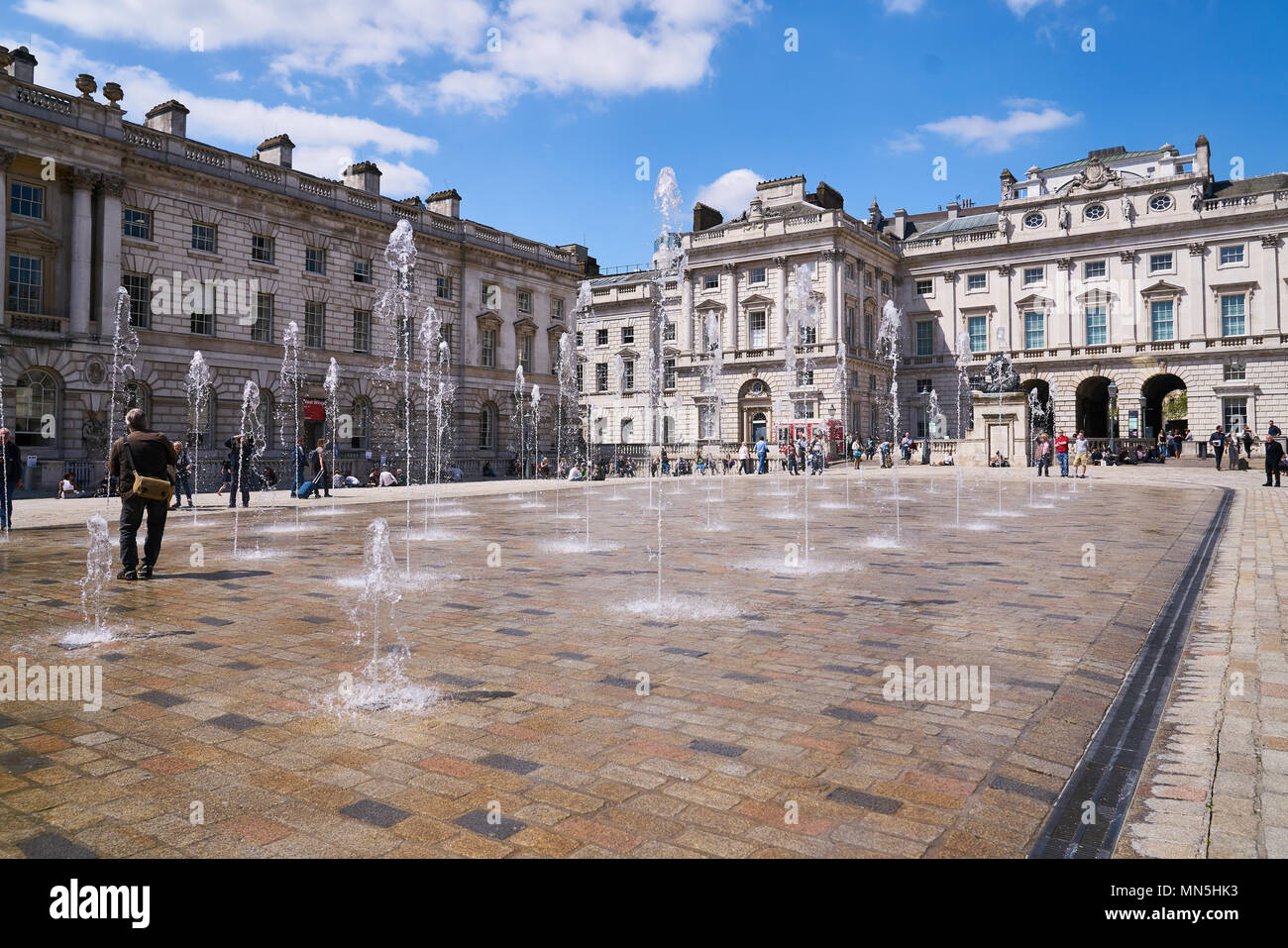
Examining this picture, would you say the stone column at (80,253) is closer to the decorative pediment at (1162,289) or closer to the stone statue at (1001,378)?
the stone statue at (1001,378)

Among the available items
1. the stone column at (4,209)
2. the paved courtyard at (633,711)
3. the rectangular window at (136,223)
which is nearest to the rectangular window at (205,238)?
the rectangular window at (136,223)

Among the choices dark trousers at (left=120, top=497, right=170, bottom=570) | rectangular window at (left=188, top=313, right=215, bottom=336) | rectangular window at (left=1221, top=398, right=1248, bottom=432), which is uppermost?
rectangular window at (left=188, top=313, right=215, bottom=336)

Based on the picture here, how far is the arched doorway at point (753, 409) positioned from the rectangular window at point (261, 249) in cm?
3320

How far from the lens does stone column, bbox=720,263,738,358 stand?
58.0 m

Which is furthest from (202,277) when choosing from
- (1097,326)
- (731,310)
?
(1097,326)

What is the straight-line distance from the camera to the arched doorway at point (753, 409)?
185 feet

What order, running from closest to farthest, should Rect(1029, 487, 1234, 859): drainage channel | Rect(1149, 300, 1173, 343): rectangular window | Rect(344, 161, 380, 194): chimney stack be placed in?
1. Rect(1029, 487, 1234, 859): drainage channel
2. Rect(344, 161, 380, 194): chimney stack
3. Rect(1149, 300, 1173, 343): rectangular window

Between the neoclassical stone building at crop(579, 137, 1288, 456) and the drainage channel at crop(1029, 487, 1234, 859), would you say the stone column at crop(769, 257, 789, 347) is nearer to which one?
the neoclassical stone building at crop(579, 137, 1288, 456)

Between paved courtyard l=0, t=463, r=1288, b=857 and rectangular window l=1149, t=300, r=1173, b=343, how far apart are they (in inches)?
2032

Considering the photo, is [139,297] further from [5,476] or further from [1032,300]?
[1032,300]

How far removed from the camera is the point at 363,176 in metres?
38.6

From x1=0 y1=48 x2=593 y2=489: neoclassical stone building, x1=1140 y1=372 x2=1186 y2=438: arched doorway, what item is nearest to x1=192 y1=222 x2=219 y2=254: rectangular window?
x1=0 y1=48 x2=593 y2=489: neoclassical stone building

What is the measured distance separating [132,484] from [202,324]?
25931 mm
